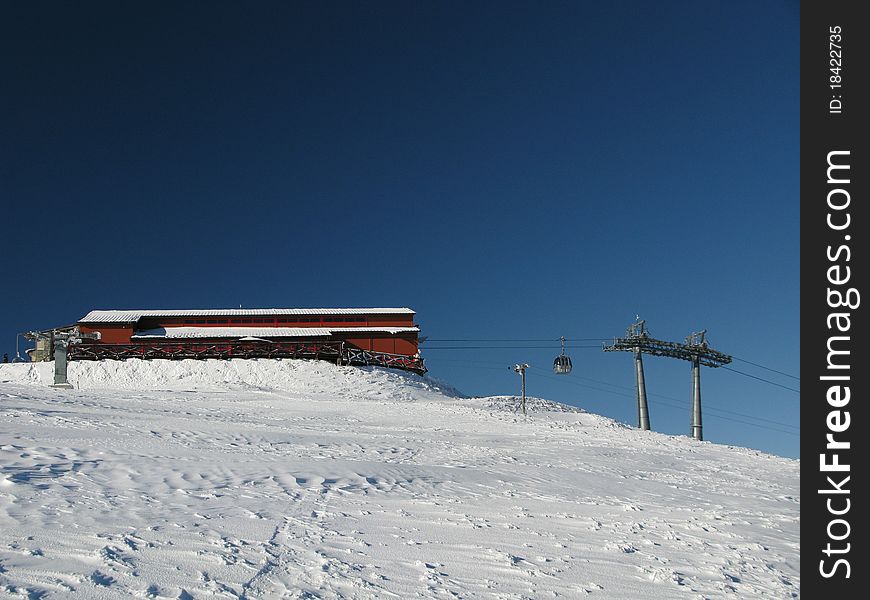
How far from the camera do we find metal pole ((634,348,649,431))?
39.0 m

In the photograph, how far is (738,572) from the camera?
876 cm

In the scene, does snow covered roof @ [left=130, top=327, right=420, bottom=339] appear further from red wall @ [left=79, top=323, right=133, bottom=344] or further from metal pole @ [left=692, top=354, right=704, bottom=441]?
metal pole @ [left=692, top=354, right=704, bottom=441]

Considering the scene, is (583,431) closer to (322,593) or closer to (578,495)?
(578,495)

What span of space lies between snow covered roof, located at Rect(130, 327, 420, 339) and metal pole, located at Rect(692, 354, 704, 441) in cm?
2330

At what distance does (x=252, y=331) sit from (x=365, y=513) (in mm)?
48997

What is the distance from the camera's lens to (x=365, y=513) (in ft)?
34.4

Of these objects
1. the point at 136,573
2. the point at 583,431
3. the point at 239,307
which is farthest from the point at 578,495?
the point at 239,307

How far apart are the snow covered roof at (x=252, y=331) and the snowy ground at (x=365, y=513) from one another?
32968 millimetres

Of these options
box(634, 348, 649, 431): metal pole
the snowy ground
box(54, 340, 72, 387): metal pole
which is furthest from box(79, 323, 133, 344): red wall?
box(634, 348, 649, 431): metal pole

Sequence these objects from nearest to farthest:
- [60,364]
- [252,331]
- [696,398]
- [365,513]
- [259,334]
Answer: [365,513], [60,364], [696,398], [259,334], [252,331]

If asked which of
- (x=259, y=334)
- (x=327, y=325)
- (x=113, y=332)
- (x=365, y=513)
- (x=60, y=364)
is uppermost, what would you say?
(x=327, y=325)

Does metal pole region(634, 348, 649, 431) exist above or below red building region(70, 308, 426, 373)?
below

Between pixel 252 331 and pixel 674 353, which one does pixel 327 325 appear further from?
pixel 674 353

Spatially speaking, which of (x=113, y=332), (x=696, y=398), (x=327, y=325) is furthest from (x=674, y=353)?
(x=113, y=332)
